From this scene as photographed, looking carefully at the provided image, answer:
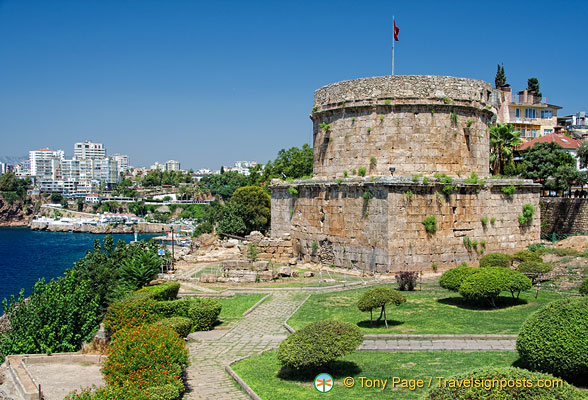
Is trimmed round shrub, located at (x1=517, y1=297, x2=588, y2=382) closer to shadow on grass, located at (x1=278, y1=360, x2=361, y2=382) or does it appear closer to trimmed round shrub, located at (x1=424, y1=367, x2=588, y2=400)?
trimmed round shrub, located at (x1=424, y1=367, x2=588, y2=400)

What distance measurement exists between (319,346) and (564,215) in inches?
1082

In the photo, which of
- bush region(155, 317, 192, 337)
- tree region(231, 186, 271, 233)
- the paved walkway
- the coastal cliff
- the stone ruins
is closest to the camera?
the paved walkway

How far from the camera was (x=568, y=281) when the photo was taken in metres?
19.0

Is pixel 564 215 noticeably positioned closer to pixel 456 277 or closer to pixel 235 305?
pixel 456 277

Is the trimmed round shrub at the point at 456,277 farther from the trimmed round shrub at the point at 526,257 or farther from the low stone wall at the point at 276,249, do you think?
the low stone wall at the point at 276,249

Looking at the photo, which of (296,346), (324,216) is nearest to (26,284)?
(324,216)

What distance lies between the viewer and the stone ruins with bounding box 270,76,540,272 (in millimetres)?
22984

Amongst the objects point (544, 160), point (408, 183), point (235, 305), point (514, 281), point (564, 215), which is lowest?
point (235, 305)

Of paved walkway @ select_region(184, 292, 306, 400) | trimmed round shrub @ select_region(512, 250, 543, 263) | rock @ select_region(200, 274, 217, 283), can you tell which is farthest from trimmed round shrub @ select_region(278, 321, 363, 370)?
trimmed round shrub @ select_region(512, 250, 543, 263)

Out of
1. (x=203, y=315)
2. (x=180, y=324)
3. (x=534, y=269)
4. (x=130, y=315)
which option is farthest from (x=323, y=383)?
(x=534, y=269)

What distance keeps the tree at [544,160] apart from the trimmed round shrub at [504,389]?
115ft

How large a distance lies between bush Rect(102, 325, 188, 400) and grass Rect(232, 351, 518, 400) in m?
1.56

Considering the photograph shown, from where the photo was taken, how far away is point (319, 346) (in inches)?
410

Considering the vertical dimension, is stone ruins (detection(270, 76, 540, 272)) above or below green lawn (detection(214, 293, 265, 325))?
above
